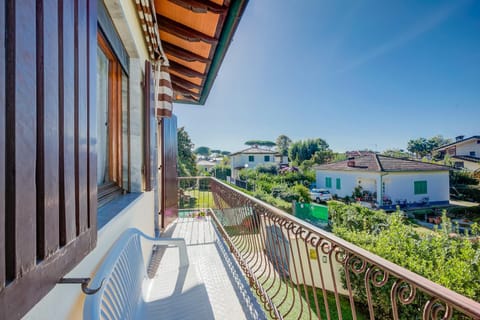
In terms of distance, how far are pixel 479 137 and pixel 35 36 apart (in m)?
35.0

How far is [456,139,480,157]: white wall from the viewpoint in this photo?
77.2 ft

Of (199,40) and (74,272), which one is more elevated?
(199,40)

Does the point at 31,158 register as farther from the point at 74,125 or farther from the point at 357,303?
the point at 357,303

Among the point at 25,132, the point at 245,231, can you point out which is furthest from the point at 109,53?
the point at 245,231

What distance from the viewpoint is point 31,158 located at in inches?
17.2

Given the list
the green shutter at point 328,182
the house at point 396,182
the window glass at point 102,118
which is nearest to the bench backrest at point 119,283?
the window glass at point 102,118

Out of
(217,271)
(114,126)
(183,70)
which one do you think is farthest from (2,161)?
(183,70)

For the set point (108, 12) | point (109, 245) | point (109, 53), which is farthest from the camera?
point (109, 53)

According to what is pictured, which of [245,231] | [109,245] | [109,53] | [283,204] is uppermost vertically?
[109,53]

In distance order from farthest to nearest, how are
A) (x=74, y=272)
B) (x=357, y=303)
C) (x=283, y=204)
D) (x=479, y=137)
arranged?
(x=479, y=137) → (x=283, y=204) → (x=357, y=303) → (x=74, y=272)

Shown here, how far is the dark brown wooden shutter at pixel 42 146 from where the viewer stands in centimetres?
38

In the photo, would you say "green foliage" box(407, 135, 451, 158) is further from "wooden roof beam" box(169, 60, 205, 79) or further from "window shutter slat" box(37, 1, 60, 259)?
"window shutter slat" box(37, 1, 60, 259)

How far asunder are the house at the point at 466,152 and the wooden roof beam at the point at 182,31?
1139 inches

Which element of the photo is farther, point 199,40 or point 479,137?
point 479,137
